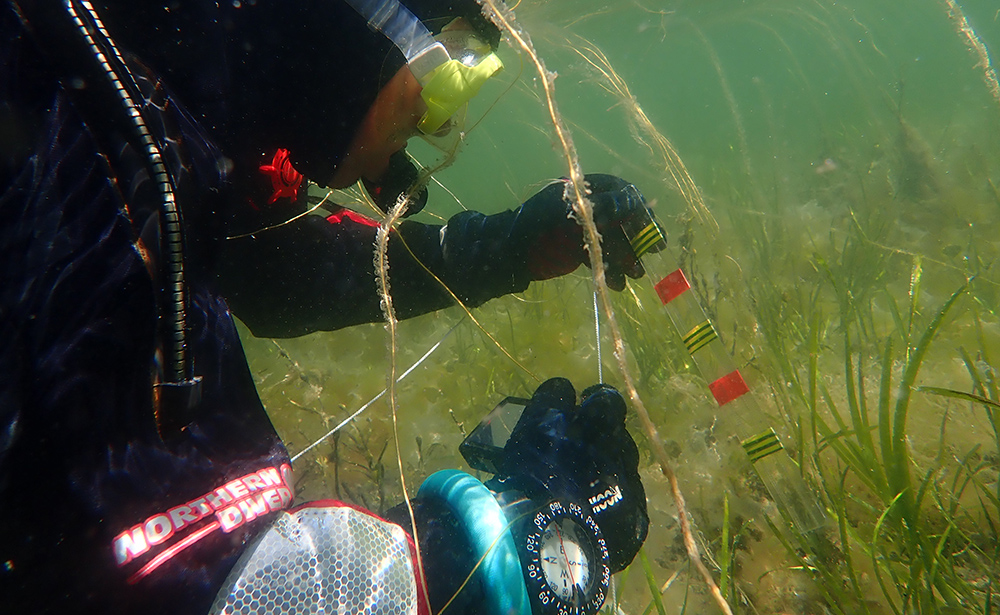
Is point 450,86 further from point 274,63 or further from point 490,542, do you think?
point 490,542


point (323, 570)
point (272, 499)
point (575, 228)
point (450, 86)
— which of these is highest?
point (450, 86)

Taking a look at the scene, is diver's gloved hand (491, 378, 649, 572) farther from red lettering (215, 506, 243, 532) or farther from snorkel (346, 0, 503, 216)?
snorkel (346, 0, 503, 216)

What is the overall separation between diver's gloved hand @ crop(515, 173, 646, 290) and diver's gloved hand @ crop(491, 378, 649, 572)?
65 centimetres

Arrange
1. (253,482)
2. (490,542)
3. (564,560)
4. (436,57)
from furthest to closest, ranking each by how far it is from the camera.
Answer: (436,57) < (564,560) < (490,542) < (253,482)

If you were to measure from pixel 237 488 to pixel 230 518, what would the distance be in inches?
2.8

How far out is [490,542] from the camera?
1172 millimetres

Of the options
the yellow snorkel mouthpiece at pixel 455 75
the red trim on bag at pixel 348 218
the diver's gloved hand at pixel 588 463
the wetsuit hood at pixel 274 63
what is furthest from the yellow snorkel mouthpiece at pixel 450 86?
the diver's gloved hand at pixel 588 463

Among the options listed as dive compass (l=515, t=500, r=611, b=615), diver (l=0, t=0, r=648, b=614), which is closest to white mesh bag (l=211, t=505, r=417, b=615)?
diver (l=0, t=0, r=648, b=614)

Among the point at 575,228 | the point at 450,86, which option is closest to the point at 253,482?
the point at 450,86

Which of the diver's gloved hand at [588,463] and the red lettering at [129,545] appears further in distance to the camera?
the diver's gloved hand at [588,463]

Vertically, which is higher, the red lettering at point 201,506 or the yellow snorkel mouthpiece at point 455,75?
the yellow snorkel mouthpiece at point 455,75

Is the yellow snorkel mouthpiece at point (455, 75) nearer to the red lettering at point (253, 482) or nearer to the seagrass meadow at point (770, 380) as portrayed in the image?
the seagrass meadow at point (770, 380)

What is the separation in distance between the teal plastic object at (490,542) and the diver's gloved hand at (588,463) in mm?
413

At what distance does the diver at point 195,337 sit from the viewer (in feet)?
2.57
